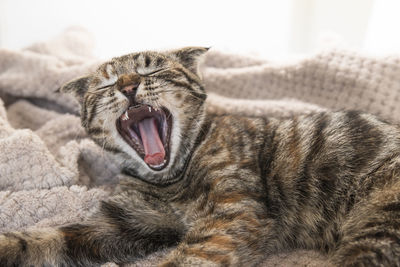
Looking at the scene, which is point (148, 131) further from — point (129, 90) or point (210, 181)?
point (210, 181)

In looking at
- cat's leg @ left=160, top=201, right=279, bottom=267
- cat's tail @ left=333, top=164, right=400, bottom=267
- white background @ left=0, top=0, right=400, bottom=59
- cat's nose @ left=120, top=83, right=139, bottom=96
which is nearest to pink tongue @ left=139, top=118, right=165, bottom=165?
cat's nose @ left=120, top=83, right=139, bottom=96

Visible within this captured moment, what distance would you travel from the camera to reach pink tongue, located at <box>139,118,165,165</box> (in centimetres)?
151

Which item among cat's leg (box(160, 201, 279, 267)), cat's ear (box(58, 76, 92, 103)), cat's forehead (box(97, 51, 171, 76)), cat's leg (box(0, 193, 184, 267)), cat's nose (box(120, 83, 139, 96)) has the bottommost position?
cat's leg (box(0, 193, 184, 267))

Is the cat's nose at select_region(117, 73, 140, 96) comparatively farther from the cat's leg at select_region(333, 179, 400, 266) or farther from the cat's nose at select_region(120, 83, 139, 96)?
the cat's leg at select_region(333, 179, 400, 266)

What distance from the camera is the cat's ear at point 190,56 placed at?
1.73 meters

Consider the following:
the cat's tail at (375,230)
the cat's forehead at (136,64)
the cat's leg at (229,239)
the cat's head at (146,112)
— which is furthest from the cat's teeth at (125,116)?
the cat's tail at (375,230)

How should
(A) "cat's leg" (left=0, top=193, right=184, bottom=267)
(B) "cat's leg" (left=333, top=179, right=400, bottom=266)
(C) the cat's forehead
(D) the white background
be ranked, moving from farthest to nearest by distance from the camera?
(D) the white background
(C) the cat's forehead
(A) "cat's leg" (left=0, top=193, right=184, bottom=267)
(B) "cat's leg" (left=333, top=179, right=400, bottom=266)

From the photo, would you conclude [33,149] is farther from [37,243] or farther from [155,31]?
[155,31]

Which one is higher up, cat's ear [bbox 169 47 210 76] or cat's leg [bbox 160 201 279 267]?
cat's ear [bbox 169 47 210 76]

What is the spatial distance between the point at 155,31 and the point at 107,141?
1.62m

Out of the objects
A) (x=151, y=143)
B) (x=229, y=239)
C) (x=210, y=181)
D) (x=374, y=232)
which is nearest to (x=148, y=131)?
(x=151, y=143)

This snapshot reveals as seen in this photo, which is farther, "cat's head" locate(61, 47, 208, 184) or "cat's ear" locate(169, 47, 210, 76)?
"cat's ear" locate(169, 47, 210, 76)

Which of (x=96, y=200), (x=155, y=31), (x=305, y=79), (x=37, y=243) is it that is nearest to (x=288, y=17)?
(x=155, y=31)

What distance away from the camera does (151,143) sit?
1.56 m
